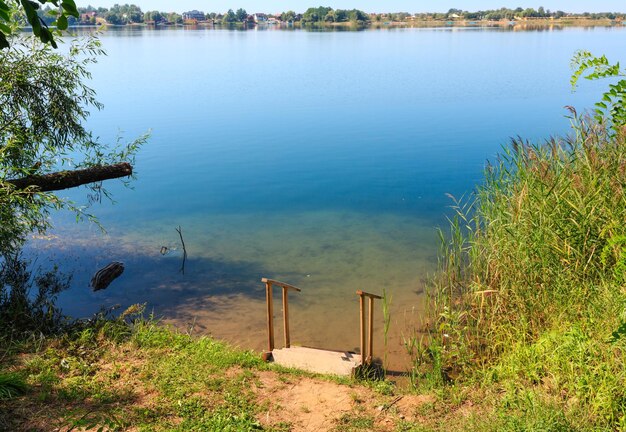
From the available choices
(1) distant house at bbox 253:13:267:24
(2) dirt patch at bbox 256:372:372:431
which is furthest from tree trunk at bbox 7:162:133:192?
(1) distant house at bbox 253:13:267:24

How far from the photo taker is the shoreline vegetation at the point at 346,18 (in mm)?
146863

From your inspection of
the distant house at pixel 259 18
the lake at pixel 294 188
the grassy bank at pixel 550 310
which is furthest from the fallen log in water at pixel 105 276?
the distant house at pixel 259 18

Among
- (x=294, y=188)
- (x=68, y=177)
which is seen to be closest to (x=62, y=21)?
(x=68, y=177)

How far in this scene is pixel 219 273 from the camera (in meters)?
12.7

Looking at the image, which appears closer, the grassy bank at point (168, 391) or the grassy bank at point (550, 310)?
the grassy bank at point (550, 310)

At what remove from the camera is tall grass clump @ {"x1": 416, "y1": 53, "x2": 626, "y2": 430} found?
18.0ft

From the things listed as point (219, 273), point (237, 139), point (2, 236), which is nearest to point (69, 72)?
point (2, 236)

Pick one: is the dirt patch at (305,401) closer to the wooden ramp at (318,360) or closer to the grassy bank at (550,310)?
the wooden ramp at (318,360)

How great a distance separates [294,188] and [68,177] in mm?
9443

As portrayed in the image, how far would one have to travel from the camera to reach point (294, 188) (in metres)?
18.8

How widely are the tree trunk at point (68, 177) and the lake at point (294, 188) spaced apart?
248 centimetres

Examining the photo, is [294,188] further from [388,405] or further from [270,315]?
[388,405]

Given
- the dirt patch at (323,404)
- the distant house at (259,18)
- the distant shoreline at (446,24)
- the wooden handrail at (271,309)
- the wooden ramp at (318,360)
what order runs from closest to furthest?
the dirt patch at (323,404) < the wooden ramp at (318,360) < the wooden handrail at (271,309) < the distant shoreline at (446,24) < the distant house at (259,18)

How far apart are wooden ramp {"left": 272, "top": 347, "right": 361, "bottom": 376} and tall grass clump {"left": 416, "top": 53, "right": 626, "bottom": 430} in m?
1.13
